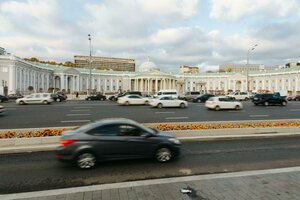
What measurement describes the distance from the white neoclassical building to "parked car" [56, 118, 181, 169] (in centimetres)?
8839

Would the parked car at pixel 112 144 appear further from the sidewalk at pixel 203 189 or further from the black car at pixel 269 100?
the black car at pixel 269 100

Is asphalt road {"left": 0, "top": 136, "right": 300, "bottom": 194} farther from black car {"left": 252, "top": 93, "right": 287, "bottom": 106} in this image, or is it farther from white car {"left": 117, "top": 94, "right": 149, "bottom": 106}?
black car {"left": 252, "top": 93, "right": 287, "bottom": 106}

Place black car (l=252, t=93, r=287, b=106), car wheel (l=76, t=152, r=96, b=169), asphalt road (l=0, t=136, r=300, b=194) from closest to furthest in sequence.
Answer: asphalt road (l=0, t=136, r=300, b=194), car wheel (l=76, t=152, r=96, b=169), black car (l=252, t=93, r=287, b=106)

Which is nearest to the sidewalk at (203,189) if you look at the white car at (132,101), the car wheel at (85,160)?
the car wheel at (85,160)

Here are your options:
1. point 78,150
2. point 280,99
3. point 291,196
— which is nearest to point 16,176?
point 78,150

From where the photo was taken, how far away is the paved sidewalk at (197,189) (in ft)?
19.2

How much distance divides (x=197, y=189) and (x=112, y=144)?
10.3 feet

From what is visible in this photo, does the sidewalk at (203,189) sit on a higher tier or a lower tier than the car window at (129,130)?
lower

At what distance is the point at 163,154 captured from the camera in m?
8.68

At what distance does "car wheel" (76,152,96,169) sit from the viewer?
7.83 meters

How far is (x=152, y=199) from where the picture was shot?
19.0 ft

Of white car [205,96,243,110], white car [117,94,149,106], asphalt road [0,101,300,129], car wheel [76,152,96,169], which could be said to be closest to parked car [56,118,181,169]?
car wheel [76,152,96,169]

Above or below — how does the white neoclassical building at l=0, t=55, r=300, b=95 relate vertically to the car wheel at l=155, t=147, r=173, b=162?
above

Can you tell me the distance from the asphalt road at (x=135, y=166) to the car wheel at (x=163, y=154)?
0.22 meters
